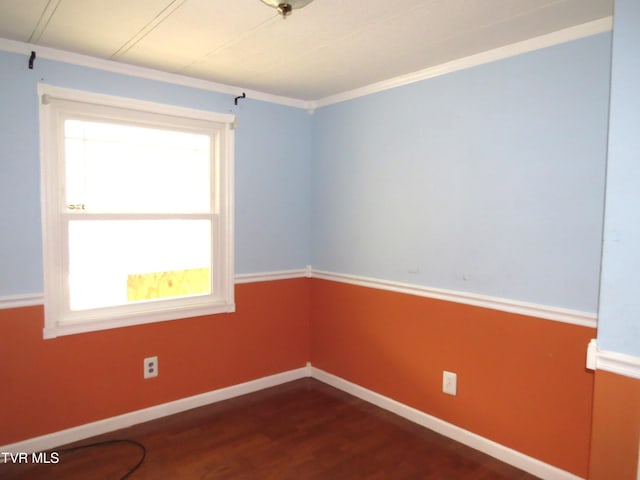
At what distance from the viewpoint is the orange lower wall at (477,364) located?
7.19 ft

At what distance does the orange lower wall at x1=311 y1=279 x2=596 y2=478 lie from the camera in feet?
7.19

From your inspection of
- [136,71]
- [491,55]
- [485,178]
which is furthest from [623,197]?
[136,71]

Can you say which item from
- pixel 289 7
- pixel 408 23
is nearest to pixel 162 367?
pixel 289 7

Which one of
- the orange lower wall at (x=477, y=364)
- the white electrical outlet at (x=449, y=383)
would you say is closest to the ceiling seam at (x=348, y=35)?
the orange lower wall at (x=477, y=364)

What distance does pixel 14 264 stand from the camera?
7.89 feet

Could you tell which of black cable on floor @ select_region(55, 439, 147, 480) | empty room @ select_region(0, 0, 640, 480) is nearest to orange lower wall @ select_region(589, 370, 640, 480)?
empty room @ select_region(0, 0, 640, 480)

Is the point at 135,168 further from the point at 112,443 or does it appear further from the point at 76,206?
the point at 112,443

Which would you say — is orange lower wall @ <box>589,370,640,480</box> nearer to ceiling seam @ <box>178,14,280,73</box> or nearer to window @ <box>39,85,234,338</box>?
ceiling seam @ <box>178,14,280,73</box>

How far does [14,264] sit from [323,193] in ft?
7.14

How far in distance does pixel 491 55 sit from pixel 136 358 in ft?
9.51

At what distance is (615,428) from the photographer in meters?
1.60

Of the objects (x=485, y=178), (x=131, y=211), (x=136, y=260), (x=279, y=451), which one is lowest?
(x=279, y=451)

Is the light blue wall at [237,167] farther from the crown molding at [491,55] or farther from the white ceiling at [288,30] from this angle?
the crown molding at [491,55]

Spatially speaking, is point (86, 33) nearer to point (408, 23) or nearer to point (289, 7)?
point (289, 7)
